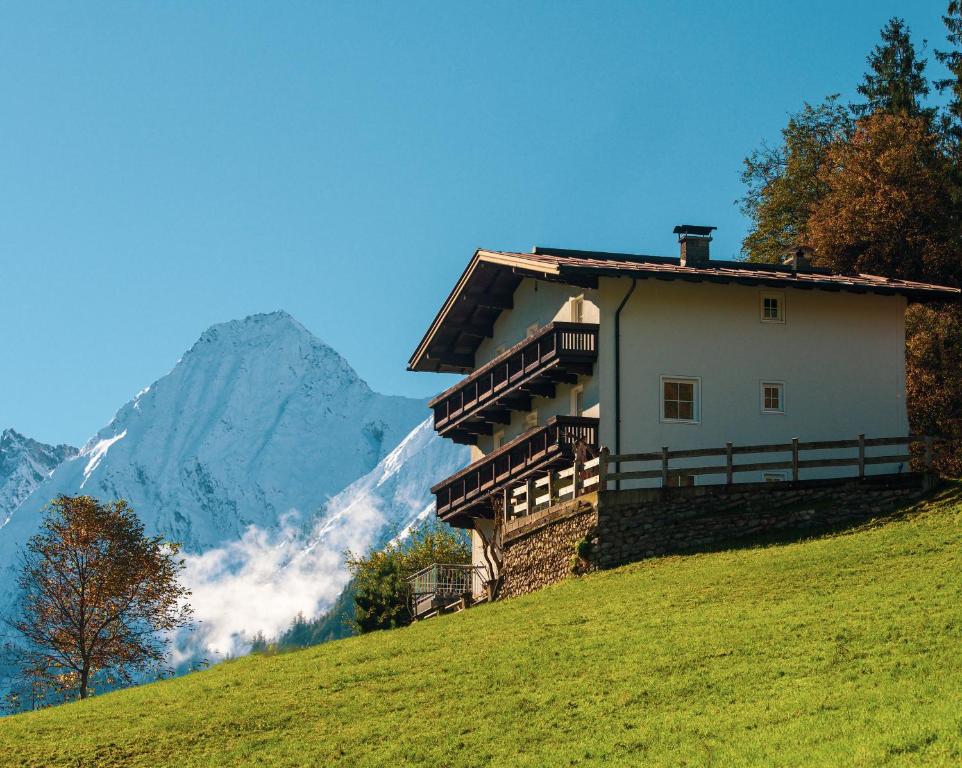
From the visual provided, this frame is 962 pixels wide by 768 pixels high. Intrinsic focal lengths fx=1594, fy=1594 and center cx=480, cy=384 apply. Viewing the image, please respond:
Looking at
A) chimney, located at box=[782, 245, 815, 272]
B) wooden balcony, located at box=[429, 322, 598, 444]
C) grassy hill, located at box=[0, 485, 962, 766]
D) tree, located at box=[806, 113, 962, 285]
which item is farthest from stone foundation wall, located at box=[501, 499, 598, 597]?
tree, located at box=[806, 113, 962, 285]

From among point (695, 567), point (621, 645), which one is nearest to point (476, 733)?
point (621, 645)

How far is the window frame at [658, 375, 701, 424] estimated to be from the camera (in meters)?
44.0

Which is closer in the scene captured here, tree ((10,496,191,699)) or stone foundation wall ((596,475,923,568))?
stone foundation wall ((596,475,923,568))

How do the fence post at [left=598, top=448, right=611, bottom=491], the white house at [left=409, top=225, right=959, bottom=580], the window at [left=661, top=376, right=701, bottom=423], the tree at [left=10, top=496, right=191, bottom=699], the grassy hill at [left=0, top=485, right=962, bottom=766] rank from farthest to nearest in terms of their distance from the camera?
the tree at [left=10, top=496, right=191, bottom=699], the window at [left=661, top=376, right=701, bottom=423], the white house at [left=409, top=225, right=959, bottom=580], the fence post at [left=598, top=448, right=611, bottom=491], the grassy hill at [left=0, top=485, right=962, bottom=766]

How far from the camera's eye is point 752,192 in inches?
2904

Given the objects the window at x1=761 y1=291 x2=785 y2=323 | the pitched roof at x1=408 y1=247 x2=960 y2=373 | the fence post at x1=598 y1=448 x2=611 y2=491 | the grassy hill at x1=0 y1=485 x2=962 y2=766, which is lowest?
the grassy hill at x1=0 y1=485 x2=962 y2=766

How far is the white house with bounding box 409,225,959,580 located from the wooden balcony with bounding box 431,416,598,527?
7 cm

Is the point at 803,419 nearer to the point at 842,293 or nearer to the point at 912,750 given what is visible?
the point at 842,293

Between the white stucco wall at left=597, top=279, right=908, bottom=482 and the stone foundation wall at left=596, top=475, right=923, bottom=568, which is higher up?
the white stucco wall at left=597, top=279, right=908, bottom=482

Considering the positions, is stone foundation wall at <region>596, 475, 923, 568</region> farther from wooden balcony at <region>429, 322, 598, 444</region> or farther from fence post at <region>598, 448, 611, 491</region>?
wooden balcony at <region>429, 322, 598, 444</region>

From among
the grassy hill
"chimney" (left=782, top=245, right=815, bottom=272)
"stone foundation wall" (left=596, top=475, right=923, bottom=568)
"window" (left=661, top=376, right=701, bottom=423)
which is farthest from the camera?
"chimney" (left=782, top=245, right=815, bottom=272)

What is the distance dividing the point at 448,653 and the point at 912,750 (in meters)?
13.9

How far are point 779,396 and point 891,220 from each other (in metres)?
13.9

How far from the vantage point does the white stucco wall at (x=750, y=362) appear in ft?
144
